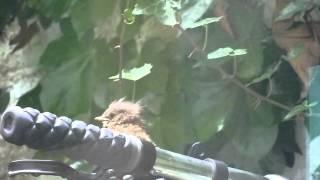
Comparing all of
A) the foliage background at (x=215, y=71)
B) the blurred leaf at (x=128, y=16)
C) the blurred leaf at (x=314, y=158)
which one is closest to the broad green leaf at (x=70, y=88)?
the foliage background at (x=215, y=71)

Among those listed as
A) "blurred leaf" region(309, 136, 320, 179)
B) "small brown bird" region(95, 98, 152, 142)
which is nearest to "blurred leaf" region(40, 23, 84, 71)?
"blurred leaf" region(309, 136, 320, 179)

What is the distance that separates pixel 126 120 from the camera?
58 centimetres

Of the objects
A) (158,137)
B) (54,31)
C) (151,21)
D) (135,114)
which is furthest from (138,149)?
(54,31)

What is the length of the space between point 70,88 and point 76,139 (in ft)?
2.32

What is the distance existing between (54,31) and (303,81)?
0.51m

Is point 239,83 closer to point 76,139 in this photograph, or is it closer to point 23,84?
point 23,84

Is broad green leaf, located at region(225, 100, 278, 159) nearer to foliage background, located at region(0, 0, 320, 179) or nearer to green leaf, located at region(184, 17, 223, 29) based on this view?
foliage background, located at region(0, 0, 320, 179)

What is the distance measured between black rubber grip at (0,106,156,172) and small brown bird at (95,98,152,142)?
4 cm

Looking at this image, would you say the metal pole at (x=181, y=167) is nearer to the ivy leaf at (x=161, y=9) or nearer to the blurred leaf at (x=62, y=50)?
the ivy leaf at (x=161, y=9)

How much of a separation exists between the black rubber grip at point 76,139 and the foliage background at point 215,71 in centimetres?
47

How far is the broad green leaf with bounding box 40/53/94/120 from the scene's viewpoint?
1146mm

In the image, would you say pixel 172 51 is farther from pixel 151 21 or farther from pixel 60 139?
pixel 60 139

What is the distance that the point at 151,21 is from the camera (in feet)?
3.60

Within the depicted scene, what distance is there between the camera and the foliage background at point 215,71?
40.4 inches
